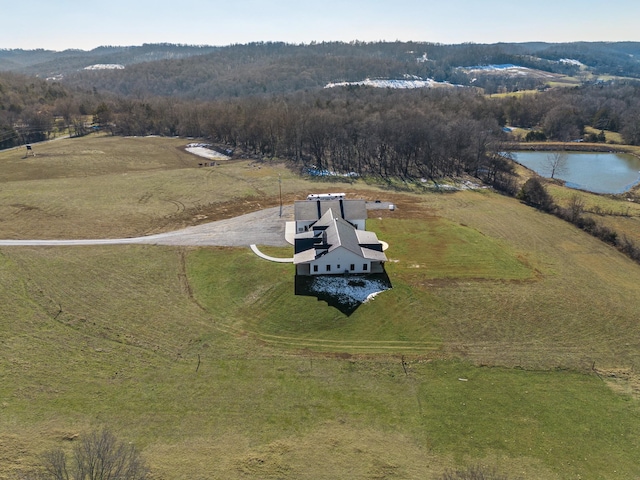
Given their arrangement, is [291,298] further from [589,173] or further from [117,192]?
[589,173]

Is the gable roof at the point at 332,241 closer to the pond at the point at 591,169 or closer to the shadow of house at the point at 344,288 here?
the shadow of house at the point at 344,288

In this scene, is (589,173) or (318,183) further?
(589,173)

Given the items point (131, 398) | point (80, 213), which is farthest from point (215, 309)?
point (80, 213)

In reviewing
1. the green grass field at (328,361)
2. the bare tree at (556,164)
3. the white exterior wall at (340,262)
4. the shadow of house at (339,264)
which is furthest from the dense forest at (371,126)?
the white exterior wall at (340,262)

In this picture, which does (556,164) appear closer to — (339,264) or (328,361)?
(339,264)

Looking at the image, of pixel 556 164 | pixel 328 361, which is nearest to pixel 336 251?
pixel 328 361

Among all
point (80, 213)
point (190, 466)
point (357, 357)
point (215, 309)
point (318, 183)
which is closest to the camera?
Answer: point (190, 466)
